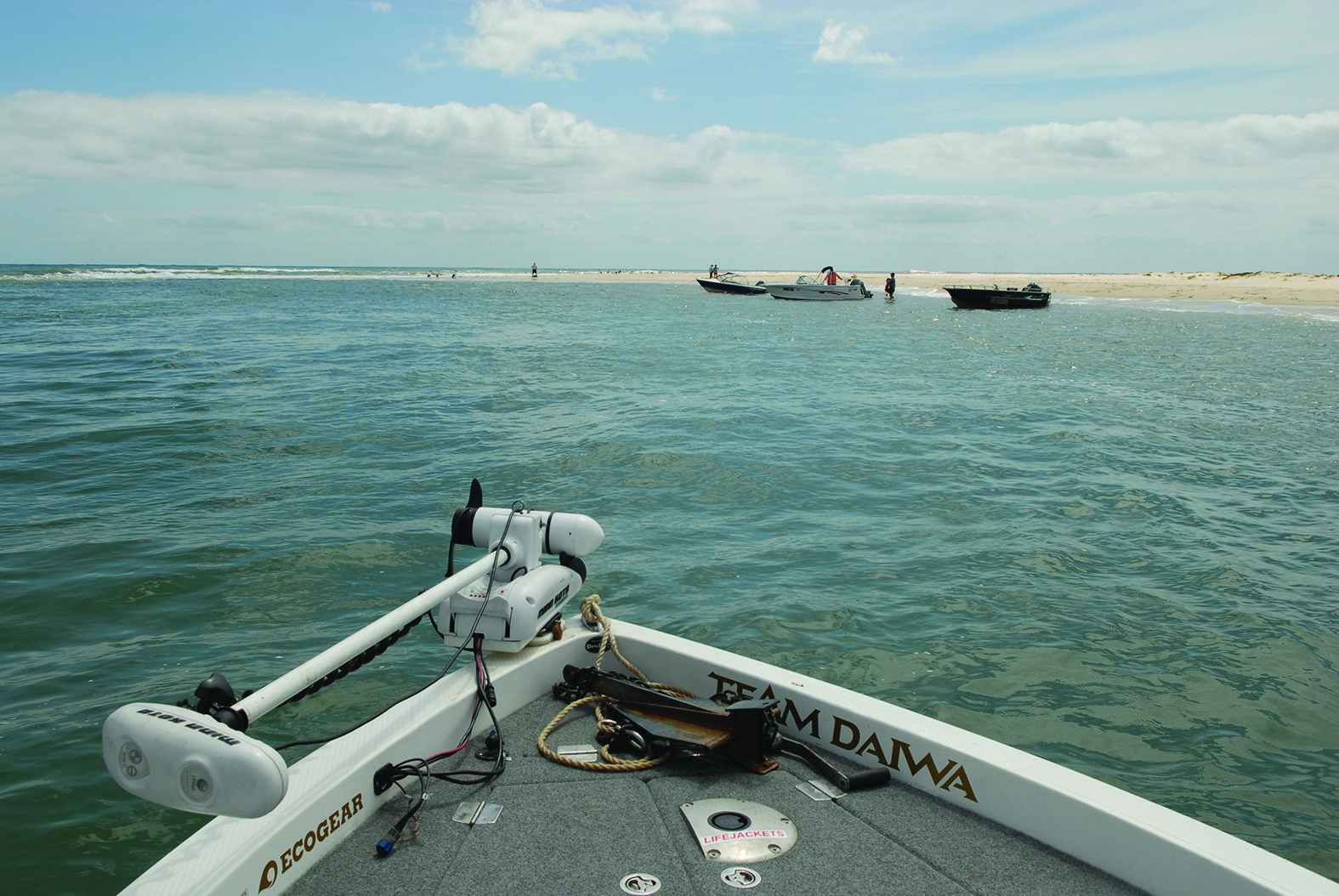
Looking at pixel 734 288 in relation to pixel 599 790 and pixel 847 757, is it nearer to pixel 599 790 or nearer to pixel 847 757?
pixel 847 757

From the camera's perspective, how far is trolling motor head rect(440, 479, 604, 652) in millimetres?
3787

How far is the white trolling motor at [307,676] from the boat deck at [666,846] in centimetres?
68

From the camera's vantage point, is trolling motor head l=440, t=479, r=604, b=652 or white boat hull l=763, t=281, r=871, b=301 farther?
white boat hull l=763, t=281, r=871, b=301

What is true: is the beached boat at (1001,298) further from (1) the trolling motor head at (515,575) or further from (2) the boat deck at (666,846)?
(2) the boat deck at (666,846)

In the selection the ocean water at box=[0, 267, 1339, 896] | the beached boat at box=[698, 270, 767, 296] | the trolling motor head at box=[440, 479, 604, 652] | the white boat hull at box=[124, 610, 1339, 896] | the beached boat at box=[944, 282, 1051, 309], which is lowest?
the ocean water at box=[0, 267, 1339, 896]

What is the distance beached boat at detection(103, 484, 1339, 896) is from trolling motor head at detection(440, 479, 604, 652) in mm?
12

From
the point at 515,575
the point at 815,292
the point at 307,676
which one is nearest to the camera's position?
the point at 307,676

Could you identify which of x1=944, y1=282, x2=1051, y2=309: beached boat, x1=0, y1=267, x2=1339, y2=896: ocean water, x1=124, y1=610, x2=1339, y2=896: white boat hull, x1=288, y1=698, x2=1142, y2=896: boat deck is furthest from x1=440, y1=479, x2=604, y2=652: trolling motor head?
x1=944, y1=282, x2=1051, y2=309: beached boat

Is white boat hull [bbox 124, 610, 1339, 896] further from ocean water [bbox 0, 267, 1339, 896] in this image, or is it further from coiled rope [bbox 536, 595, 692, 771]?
ocean water [bbox 0, 267, 1339, 896]

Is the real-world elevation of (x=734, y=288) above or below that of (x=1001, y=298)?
above

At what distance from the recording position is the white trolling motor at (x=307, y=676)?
6.53ft

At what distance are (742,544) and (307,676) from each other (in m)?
6.08

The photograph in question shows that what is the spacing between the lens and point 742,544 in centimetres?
839

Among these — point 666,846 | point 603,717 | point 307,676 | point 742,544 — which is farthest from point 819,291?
point 307,676
